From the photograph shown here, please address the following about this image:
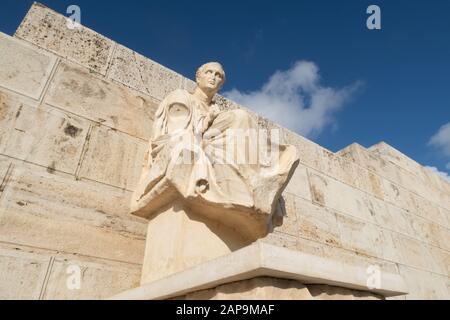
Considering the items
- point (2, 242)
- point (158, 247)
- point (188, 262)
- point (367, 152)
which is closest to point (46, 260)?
point (2, 242)

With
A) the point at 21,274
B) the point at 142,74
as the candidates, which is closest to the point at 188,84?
the point at 142,74

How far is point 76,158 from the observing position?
7.45 ft

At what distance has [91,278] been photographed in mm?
1957

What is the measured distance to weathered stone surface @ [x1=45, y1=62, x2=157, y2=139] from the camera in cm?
244

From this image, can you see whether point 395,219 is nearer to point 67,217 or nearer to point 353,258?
point 353,258

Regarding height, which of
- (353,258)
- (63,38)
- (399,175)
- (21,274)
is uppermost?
(399,175)

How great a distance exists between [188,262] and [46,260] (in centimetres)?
85

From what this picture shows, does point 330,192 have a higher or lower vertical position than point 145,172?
higher

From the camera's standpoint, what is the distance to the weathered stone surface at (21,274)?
1.71m

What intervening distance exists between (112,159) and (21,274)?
0.95 m

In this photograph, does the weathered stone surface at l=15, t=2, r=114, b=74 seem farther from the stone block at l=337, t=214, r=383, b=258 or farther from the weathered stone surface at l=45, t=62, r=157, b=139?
the stone block at l=337, t=214, r=383, b=258

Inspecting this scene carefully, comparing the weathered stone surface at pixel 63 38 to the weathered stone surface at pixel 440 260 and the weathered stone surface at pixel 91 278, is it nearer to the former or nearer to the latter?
the weathered stone surface at pixel 91 278

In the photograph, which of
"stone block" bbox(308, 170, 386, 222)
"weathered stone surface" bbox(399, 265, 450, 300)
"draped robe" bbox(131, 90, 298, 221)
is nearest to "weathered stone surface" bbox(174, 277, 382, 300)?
"draped robe" bbox(131, 90, 298, 221)
